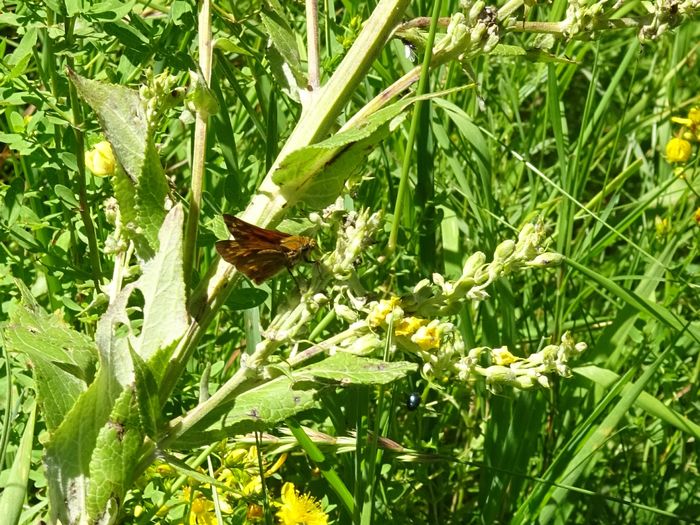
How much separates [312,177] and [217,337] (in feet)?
3.25

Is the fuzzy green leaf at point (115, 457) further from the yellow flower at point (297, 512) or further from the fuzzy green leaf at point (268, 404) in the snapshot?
the yellow flower at point (297, 512)

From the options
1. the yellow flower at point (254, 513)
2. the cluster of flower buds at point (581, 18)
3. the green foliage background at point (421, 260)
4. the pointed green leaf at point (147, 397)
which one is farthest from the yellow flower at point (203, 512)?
the cluster of flower buds at point (581, 18)

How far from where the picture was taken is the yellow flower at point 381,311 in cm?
157

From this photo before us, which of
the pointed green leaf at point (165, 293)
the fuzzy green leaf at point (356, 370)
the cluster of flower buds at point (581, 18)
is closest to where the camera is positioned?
the fuzzy green leaf at point (356, 370)

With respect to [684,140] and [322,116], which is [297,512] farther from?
[684,140]

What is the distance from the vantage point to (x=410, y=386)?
2393 millimetres

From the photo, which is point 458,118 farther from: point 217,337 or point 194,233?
point 194,233

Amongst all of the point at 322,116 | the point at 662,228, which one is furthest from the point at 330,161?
the point at 662,228

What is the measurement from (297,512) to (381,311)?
0.66m

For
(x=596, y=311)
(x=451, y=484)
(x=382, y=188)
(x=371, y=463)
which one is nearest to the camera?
(x=371, y=463)

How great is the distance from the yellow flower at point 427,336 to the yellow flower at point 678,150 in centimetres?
188

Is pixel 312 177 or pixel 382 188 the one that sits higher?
pixel 312 177

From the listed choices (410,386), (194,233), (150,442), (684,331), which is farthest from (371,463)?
(684,331)

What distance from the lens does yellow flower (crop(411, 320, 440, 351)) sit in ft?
5.28
